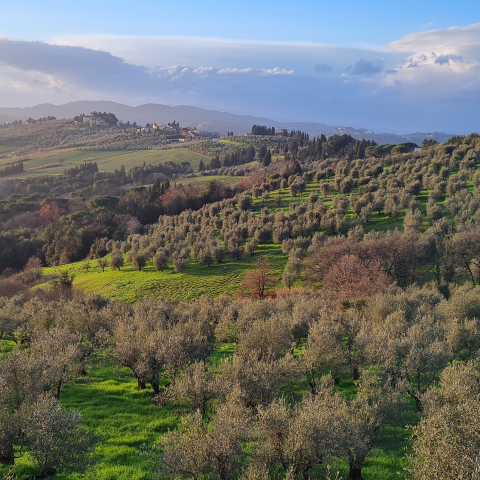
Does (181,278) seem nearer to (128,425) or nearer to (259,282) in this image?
(259,282)

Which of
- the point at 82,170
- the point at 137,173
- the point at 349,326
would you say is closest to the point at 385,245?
the point at 349,326

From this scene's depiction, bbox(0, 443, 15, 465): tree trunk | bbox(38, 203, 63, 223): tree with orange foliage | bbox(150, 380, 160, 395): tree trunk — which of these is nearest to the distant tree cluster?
bbox(38, 203, 63, 223): tree with orange foliage

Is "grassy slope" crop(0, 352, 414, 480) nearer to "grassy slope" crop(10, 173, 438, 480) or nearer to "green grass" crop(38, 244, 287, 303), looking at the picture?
"grassy slope" crop(10, 173, 438, 480)

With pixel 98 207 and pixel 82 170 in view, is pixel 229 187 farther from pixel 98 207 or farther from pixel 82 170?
pixel 82 170

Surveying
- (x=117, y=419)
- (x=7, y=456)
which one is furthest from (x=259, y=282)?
(x=7, y=456)

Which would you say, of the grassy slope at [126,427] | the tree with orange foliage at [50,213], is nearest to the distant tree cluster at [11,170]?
the tree with orange foliage at [50,213]

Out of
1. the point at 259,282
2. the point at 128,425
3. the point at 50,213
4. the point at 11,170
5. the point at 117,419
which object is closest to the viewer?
the point at 128,425
